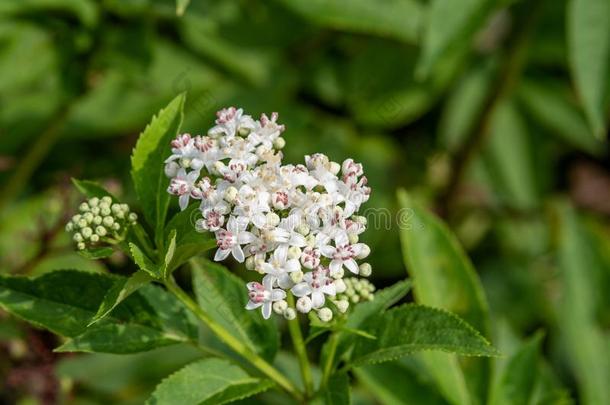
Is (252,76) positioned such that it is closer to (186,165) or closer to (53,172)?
(53,172)

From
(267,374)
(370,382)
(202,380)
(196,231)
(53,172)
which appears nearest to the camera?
(196,231)

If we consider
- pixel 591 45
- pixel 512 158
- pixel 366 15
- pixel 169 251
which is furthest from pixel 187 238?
pixel 512 158

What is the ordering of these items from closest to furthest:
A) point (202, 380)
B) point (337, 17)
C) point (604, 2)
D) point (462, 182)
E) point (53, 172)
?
point (202, 380), point (604, 2), point (337, 17), point (53, 172), point (462, 182)

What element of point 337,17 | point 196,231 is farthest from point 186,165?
point 337,17

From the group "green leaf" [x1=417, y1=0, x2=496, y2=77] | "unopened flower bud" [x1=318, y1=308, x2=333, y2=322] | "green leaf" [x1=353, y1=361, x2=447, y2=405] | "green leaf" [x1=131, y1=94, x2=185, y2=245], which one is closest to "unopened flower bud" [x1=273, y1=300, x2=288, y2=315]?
"unopened flower bud" [x1=318, y1=308, x2=333, y2=322]

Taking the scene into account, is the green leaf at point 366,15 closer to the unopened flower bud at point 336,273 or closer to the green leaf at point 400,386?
the green leaf at point 400,386

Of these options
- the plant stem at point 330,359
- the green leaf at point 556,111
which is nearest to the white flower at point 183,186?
the plant stem at point 330,359
